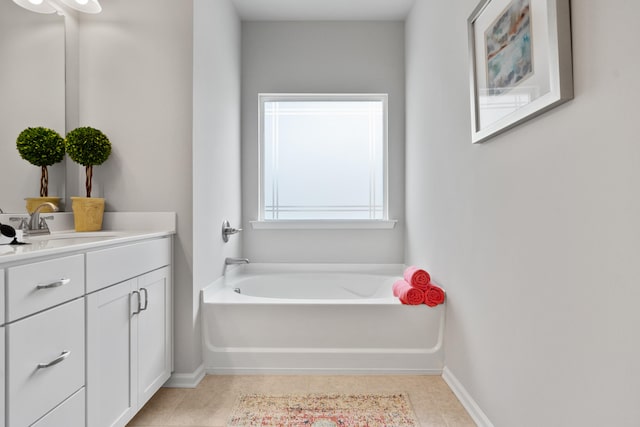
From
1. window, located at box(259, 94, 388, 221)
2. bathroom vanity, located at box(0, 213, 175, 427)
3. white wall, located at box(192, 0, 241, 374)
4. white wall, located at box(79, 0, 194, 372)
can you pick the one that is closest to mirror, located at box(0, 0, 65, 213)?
white wall, located at box(79, 0, 194, 372)

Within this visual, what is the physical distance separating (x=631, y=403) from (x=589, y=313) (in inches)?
8.6

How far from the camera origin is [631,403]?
91cm

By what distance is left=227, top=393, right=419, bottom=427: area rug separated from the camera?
5.95 feet

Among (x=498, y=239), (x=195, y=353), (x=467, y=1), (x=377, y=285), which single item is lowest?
(x=195, y=353)

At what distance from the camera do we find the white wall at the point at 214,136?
2.23 meters

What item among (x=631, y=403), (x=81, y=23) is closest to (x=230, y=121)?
(x=81, y=23)

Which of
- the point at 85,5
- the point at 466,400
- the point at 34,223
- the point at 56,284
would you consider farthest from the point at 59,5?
the point at 466,400

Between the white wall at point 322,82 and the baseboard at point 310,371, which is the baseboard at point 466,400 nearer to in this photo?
the baseboard at point 310,371

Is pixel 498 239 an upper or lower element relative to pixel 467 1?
lower

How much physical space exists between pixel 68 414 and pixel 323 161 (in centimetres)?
256

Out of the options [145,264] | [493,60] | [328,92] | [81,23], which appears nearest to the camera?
[493,60]

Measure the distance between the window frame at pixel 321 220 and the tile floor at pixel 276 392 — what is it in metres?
1.34

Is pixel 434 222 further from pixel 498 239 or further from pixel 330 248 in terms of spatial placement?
pixel 330 248

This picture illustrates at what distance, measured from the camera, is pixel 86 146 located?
202cm
